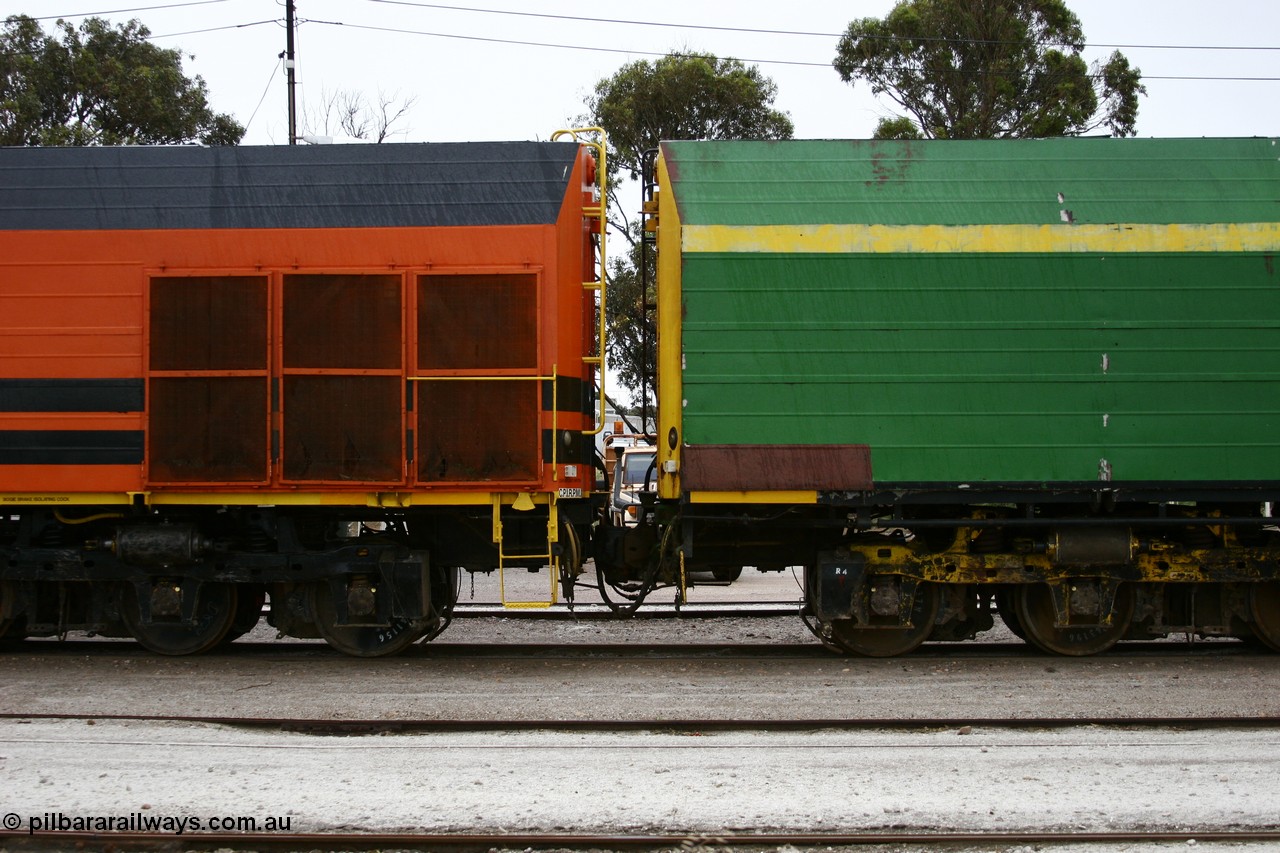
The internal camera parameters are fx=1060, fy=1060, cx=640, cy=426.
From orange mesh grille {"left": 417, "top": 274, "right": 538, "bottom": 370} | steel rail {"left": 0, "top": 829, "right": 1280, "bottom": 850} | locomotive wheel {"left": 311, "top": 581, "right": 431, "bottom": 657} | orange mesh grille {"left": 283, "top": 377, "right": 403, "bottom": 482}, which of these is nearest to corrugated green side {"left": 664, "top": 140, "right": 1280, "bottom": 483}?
orange mesh grille {"left": 417, "top": 274, "right": 538, "bottom": 370}

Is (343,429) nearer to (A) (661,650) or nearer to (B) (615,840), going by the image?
(A) (661,650)

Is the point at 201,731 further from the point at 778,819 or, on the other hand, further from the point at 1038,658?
the point at 1038,658

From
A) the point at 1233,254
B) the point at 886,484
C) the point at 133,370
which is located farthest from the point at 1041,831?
the point at 133,370

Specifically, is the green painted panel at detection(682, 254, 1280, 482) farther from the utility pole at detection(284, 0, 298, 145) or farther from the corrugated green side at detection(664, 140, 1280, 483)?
the utility pole at detection(284, 0, 298, 145)

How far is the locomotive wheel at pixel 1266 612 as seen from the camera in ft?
28.2

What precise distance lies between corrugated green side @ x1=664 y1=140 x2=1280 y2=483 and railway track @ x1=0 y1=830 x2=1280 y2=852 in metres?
3.70

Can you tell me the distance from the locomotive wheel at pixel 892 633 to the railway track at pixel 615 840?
382cm

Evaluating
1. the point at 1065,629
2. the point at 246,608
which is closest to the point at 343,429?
the point at 246,608

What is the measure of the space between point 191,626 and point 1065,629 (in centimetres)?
714

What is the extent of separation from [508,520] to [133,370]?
10.5 feet

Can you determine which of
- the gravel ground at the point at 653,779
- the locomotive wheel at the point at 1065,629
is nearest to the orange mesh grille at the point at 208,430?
the gravel ground at the point at 653,779

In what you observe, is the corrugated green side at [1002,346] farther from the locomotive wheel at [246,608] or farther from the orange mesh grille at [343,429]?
the locomotive wheel at [246,608]

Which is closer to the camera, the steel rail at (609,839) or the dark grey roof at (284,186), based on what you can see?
the steel rail at (609,839)

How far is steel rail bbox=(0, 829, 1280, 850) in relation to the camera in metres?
4.70
